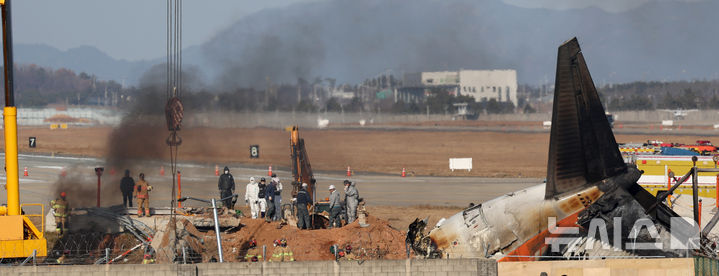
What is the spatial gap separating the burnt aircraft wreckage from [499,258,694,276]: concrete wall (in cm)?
128

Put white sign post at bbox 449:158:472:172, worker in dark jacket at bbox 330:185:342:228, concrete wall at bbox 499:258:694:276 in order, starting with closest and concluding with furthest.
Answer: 1. concrete wall at bbox 499:258:694:276
2. worker in dark jacket at bbox 330:185:342:228
3. white sign post at bbox 449:158:472:172

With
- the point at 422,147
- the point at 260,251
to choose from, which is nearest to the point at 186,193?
the point at 260,251

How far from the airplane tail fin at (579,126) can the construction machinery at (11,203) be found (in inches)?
510

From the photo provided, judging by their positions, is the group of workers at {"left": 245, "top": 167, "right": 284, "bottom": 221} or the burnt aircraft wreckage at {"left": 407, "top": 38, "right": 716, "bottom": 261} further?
the group of workers at {"left": 245, "top": 167, "right": 284, "bottom": 221}

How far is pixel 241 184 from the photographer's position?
4881 centimetres

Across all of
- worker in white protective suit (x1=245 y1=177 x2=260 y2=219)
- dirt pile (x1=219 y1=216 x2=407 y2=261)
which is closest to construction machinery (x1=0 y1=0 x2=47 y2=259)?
dirt pile (x1=219 y1=216 x2=407 y2=261)

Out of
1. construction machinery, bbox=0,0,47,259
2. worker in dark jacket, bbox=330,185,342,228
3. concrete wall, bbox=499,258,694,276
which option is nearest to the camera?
concrete wall, bbox=499,258,694,276

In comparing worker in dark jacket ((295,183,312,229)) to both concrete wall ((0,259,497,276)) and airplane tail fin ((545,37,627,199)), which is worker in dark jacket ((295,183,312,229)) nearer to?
concrete wall ((0,259,497,276))

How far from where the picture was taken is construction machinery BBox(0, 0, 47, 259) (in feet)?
66.0

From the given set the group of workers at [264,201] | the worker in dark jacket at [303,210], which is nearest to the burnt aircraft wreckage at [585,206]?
the worker in dark jacket at [303,210]

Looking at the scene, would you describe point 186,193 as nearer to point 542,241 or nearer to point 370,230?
point 370,230

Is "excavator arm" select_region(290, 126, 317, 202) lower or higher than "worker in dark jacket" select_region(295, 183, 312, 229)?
higher

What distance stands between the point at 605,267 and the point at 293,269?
657 cm

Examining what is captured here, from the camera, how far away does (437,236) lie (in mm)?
21844
